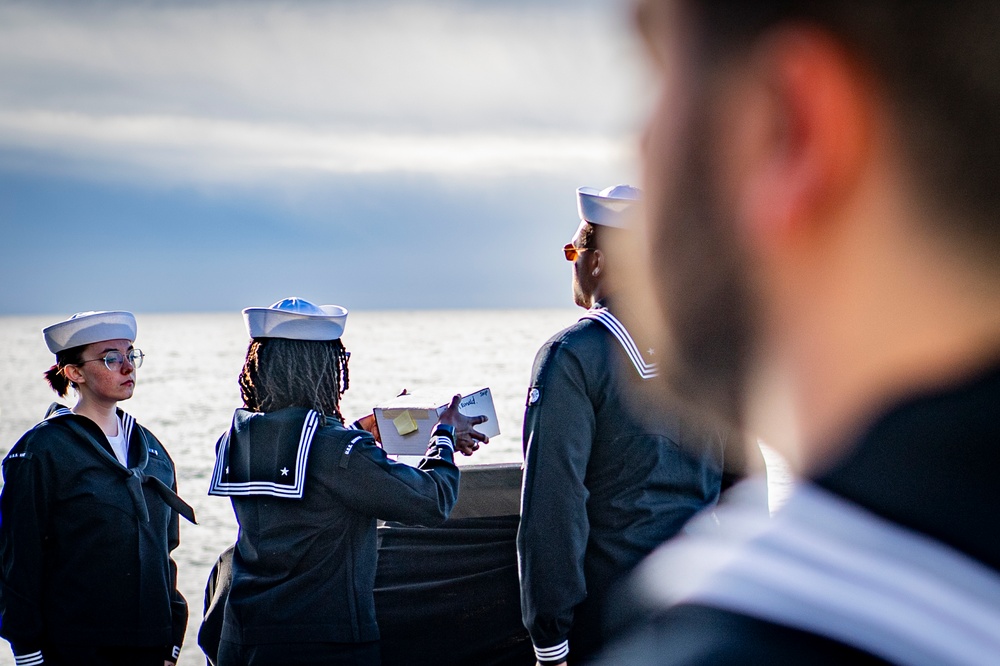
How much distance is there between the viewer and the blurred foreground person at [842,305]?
499mm

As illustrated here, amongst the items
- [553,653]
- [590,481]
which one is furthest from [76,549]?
[590,481]

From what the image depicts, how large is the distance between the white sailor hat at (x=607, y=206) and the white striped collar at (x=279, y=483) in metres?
1.26

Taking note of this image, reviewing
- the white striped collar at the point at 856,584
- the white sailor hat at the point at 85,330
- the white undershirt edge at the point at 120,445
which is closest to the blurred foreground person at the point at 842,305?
the white striped collar at the point at 856,584

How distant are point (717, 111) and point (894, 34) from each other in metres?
0.12

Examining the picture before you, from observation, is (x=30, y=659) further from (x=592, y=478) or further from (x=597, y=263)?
(x=597, y=263)

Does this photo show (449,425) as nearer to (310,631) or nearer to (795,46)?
(310,631)

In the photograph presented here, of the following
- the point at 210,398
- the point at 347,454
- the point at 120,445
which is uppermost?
the point at 347,454

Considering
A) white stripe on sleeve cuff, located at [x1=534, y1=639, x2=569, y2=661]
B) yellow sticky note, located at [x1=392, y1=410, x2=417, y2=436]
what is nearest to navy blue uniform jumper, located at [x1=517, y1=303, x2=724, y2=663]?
white stripe on sleeve cuff, located at [x1=534, y1=639, x2=569, y2=661]

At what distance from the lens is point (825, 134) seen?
1.92 ft

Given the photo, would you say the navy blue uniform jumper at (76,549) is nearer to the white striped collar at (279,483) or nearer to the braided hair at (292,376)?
the white striped collar at (279,483)

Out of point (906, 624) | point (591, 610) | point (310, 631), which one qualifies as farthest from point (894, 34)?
point (310, 631)

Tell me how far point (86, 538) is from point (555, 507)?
2.38 metres

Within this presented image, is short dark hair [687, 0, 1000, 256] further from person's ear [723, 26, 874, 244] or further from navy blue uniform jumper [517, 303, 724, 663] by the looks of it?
navy blue uniform jumper [517, 303, 724, 663]

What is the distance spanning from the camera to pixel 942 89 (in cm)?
57
